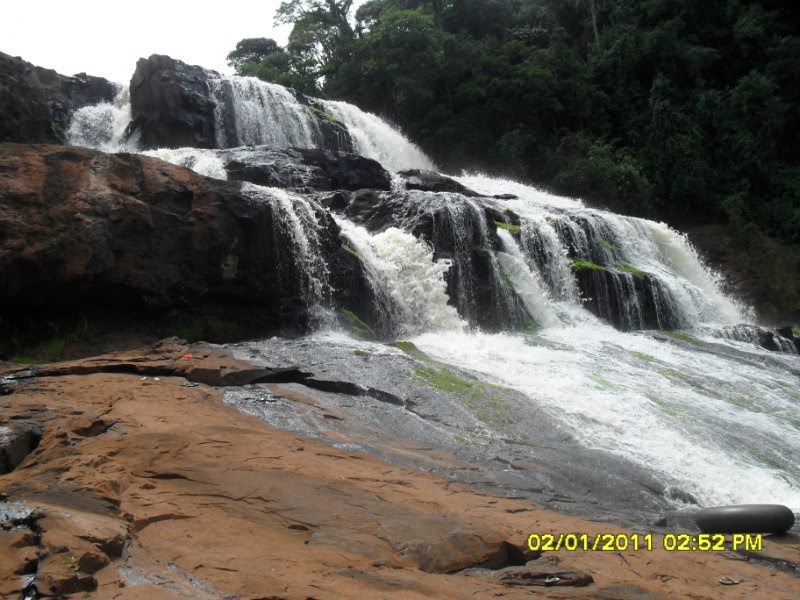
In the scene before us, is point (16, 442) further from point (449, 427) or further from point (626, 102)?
point (626, 102)

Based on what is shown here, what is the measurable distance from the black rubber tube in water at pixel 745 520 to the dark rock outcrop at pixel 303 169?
13.2m

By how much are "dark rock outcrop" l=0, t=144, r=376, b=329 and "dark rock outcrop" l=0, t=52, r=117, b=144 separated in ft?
29.3

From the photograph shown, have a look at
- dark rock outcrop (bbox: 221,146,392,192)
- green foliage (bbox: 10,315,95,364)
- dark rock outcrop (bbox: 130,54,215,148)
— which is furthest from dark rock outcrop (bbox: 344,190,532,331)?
dark rock outcrop (bbox: 130,54,215,148)

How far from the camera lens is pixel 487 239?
15.9 metres

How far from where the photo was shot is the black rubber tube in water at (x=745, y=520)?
4.94 meters

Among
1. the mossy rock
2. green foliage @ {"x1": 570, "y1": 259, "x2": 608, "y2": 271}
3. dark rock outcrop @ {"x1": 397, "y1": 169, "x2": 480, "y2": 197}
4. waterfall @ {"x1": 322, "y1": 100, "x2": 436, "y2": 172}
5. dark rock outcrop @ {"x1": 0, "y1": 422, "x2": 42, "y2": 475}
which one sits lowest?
the mossy rock

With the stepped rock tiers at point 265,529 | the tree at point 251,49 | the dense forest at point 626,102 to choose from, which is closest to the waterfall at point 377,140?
the dense forest at point 626,102

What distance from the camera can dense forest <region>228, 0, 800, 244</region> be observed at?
27.2 metres

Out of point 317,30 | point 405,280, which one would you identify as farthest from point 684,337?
point 317,30

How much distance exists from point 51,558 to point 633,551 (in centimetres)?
336

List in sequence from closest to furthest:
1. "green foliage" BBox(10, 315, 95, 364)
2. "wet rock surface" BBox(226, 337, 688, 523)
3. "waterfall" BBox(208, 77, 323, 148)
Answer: "wet rock surface" BBox(226, 337, 688, 523) < "green foliage" BBox(10, 315, 95, 364) < "waterfall" BBox(208, 77, 323, 148)

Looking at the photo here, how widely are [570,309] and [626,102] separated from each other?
64.8 feet

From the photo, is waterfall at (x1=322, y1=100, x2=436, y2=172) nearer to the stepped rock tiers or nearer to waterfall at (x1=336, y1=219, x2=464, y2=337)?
waterfall at (x1=336, y1=219, x2=464, y2=337)

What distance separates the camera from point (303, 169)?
17844 millimetres
